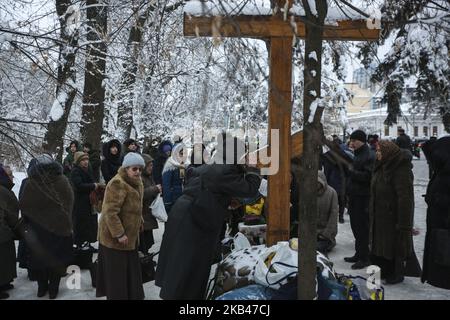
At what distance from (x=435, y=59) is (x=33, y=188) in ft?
15.1

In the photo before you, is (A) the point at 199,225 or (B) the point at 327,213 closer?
(A) the point at 199,225

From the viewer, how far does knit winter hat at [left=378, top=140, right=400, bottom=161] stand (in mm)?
5605

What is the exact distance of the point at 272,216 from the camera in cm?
420

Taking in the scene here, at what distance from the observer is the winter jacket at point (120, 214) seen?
4.45m

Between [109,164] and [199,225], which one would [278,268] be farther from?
[109,164]

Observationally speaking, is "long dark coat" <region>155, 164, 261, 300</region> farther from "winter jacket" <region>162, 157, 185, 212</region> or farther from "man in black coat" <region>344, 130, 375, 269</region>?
"winter jacket" <region>162, 157, 185, 212</region>

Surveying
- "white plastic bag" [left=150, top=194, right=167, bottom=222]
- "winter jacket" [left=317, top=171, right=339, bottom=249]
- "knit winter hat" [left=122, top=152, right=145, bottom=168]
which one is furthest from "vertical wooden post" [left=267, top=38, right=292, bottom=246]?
"winter jacket" [left=317, top=171, right=339, bottom=249]

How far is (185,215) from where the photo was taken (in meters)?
3.91

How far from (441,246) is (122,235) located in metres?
3.19

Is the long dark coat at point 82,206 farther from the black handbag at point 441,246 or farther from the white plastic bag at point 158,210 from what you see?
the black handbag at point 441,246

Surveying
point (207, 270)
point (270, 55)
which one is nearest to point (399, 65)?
point (270, 55)

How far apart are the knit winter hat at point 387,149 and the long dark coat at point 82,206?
4.10 meters

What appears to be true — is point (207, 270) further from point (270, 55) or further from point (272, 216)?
point (270, 55)

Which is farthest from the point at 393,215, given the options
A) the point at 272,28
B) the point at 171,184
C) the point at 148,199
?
the point at 171,184
